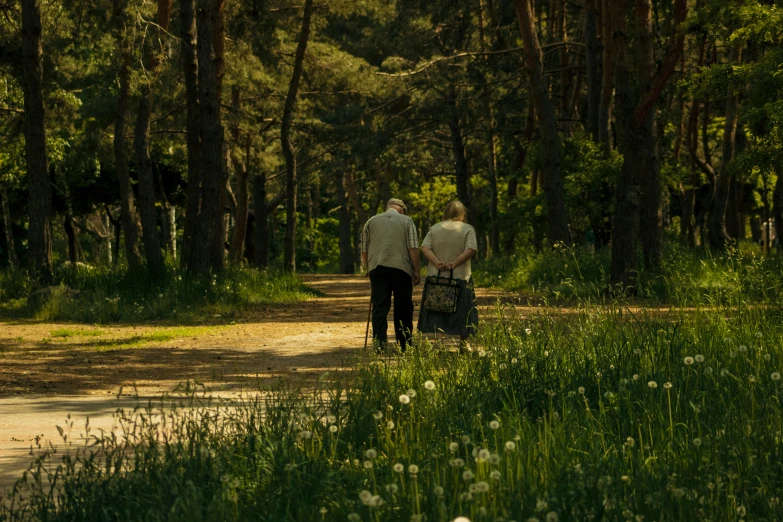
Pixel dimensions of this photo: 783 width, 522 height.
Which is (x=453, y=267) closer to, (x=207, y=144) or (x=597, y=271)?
(x=207, y=144)

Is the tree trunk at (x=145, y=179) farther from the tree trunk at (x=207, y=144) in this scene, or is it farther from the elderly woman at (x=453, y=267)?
the elderly woman at (x=453, y=267)

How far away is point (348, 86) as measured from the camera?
37281 mm

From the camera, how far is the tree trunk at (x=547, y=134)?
27.6 meters

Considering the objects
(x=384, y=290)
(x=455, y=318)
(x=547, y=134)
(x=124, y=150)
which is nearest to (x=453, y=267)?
(x=455, y=318)

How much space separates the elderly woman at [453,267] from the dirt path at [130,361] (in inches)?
39.1

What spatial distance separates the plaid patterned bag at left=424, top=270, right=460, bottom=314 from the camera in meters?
12.2

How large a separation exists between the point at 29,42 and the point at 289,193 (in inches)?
636

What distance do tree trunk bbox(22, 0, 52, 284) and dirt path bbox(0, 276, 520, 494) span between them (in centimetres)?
384

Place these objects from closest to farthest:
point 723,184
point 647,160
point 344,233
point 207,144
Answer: point 647,160 < point 207,144 < point 723,184 < point 344,233

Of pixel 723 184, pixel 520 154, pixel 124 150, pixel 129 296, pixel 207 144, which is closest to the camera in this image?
pixel 129 296

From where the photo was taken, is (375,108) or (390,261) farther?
(375,108)

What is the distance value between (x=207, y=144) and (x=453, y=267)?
11502 millimetres

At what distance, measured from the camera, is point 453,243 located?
487 inches

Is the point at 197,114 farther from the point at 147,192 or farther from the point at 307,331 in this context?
the point at 307,331
